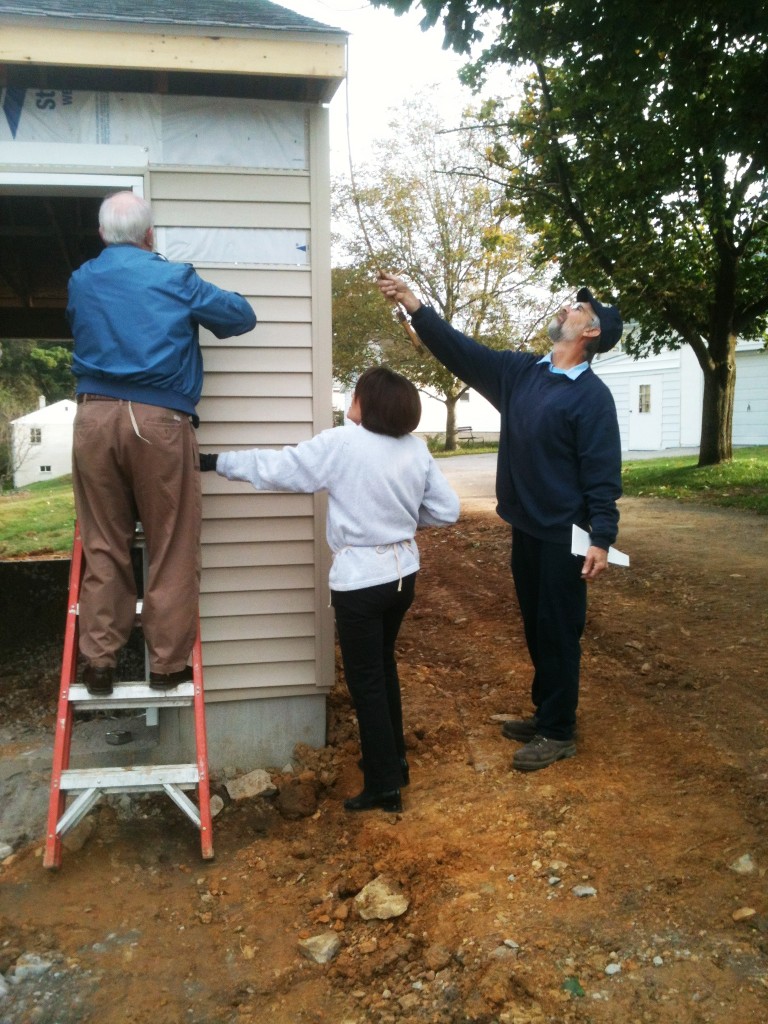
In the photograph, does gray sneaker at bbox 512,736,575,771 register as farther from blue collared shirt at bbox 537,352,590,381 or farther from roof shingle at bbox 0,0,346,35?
roof shingle at bbox 0,0,346,35

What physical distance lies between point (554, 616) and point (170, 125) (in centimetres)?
275

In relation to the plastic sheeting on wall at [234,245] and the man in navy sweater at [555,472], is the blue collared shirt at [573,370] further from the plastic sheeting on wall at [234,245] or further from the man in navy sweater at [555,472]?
the plastic sheeting on wall at [234,245]

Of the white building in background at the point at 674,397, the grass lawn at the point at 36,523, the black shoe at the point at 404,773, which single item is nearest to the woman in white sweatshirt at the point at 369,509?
the black shoe at the point at 404,773

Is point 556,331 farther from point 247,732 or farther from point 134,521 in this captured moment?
point 247,732

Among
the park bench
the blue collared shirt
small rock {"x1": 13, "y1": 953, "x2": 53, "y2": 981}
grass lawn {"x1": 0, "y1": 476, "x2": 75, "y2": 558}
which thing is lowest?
grass lawn {"x1": 0, "y1": 476, "x2": 75, "y2": 558}

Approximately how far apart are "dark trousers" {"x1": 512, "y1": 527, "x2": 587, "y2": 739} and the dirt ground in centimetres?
25

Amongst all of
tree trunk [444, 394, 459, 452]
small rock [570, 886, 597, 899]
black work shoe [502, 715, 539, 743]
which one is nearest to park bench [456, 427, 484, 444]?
tree trunk [444, 394, 459, 452]

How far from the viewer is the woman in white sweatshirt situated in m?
3.62

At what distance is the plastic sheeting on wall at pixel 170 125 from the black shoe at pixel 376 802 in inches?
110

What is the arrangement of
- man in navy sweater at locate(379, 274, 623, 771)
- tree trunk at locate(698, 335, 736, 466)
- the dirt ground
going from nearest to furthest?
the dirt ground < man in navy sweater at locate(379, 274, 623, 771) < tree trunk at locate(698, 335, 736, 466)

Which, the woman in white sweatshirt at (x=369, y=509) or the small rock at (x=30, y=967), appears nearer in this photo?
the small rock at (x=30, y=967)

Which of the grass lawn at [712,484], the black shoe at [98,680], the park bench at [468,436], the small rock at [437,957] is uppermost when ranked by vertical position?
the black shoe at [98,680]

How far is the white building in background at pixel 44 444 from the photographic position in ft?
97.6

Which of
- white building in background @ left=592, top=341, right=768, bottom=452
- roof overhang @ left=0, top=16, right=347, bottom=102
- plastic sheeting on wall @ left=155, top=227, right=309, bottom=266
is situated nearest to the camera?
roof overhang @ left=0, top=16, right=347, bottom=102
